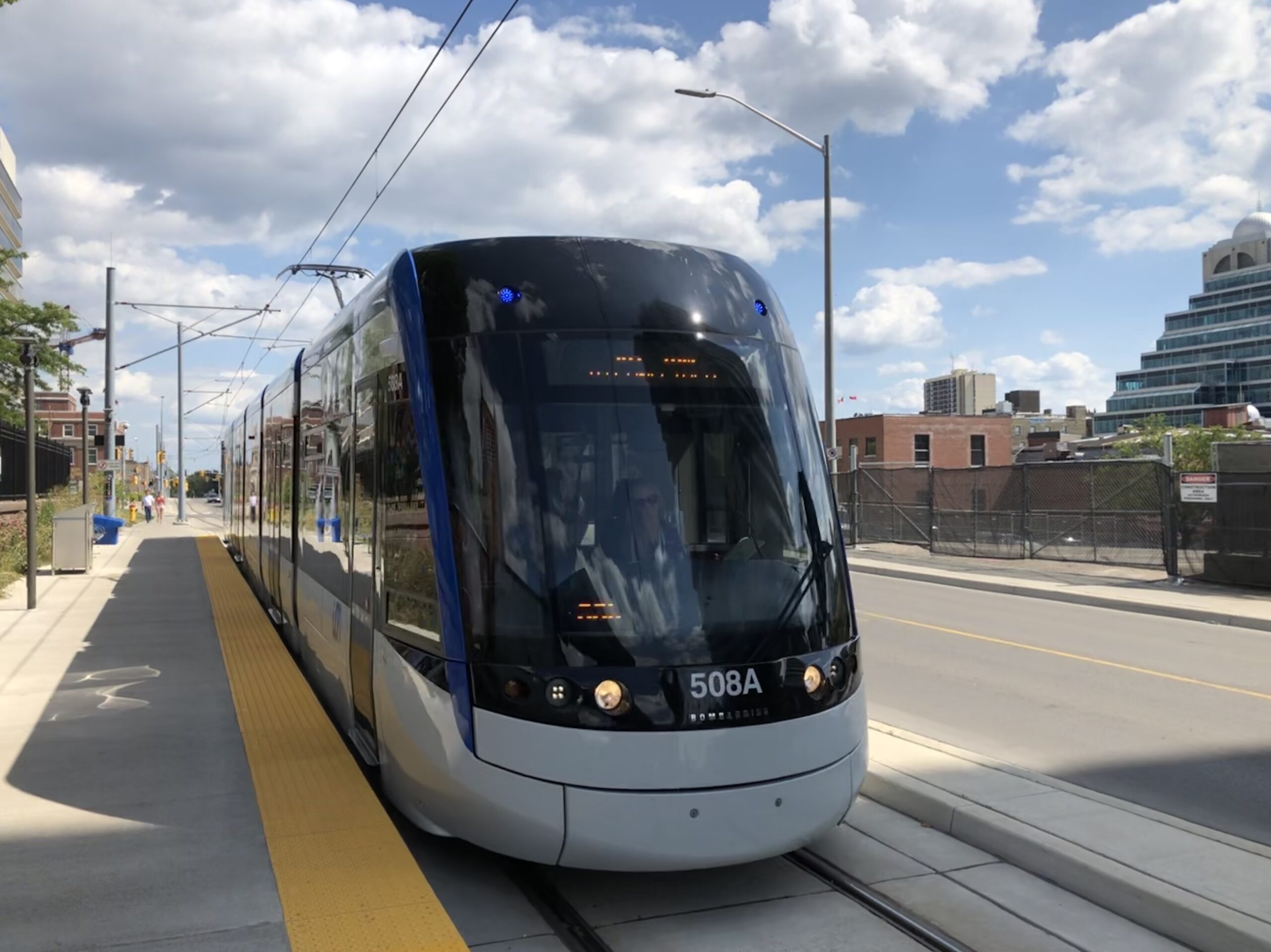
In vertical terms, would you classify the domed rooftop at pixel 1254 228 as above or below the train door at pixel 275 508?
above

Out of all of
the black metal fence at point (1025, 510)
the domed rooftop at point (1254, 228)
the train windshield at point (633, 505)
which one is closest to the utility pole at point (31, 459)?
the train windshield at point (633, 505)

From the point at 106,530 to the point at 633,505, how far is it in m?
29.6

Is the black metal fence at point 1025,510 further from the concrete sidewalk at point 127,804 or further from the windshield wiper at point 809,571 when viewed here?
the concrete sidewalk at point 127,804

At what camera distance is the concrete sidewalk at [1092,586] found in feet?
49.8

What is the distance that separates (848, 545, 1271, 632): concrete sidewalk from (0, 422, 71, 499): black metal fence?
651 inches

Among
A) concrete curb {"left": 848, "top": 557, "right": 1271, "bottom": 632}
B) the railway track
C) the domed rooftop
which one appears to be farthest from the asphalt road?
the domed rooftop

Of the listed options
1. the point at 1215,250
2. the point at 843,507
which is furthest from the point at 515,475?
the point at 1215,250

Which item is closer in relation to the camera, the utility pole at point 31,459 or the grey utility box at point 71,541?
the utility pole at point 31,459

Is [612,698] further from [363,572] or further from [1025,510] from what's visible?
[1025,510]

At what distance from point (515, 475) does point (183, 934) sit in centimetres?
229

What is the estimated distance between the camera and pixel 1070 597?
17328 mm

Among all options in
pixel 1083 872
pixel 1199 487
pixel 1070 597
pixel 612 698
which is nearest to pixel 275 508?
pixel 612 698

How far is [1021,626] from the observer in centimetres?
1404

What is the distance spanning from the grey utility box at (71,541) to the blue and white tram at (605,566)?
17335 millimetres
